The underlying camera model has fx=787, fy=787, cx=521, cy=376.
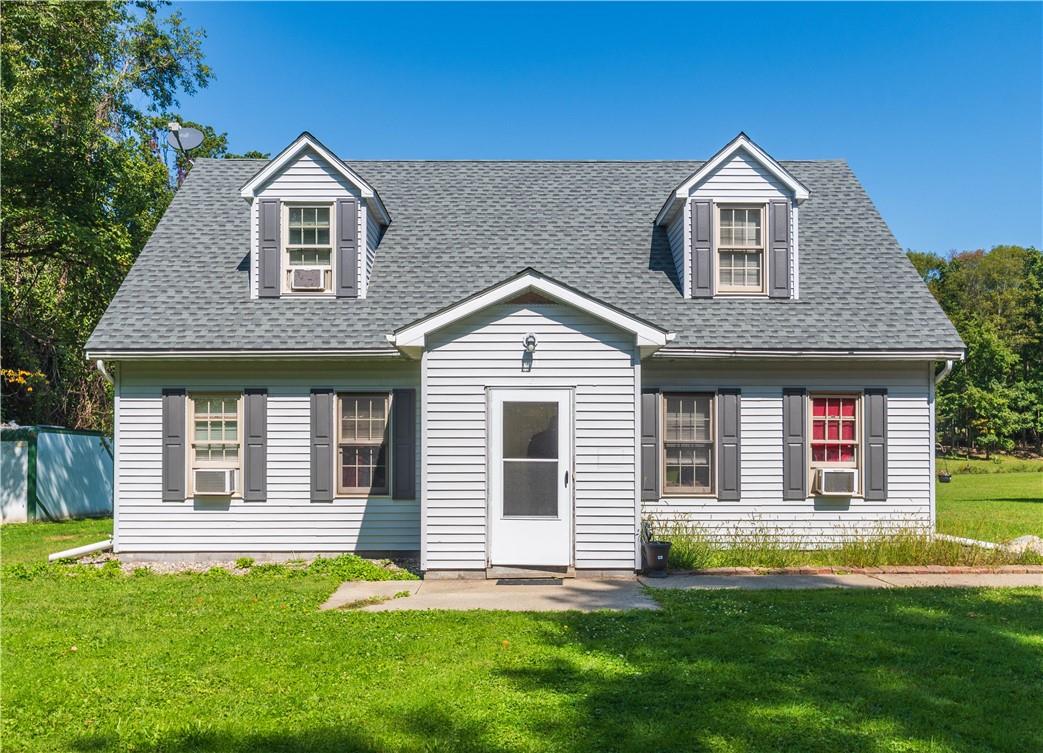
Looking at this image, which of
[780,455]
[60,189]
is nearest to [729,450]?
[780,455]

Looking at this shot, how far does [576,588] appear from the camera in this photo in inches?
361

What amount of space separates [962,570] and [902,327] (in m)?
3.69

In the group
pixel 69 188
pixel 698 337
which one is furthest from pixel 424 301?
pixel 69 188

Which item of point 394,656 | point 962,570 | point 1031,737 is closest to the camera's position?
point 1031,737

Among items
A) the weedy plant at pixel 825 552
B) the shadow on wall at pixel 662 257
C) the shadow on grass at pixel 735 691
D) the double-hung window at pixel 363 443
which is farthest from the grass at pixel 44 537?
the shadow on wall at pixel 662 257

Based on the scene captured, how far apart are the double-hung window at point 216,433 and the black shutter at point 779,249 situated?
853cm

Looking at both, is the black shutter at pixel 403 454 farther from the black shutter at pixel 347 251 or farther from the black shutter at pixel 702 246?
the black shutter at pixel 702 246

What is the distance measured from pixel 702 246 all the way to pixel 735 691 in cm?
839

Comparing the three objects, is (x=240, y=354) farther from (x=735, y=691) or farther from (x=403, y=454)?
(x=735, y=691)

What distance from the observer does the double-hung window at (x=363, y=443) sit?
38.5 feet

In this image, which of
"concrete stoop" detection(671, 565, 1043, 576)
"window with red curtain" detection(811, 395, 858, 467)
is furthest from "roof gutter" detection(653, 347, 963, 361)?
"concrete stoop" detection(671, 565, 1043, 576)

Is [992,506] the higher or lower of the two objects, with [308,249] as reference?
lower

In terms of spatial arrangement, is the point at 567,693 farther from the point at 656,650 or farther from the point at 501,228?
the point at 501,228

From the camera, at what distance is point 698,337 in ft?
38.4
